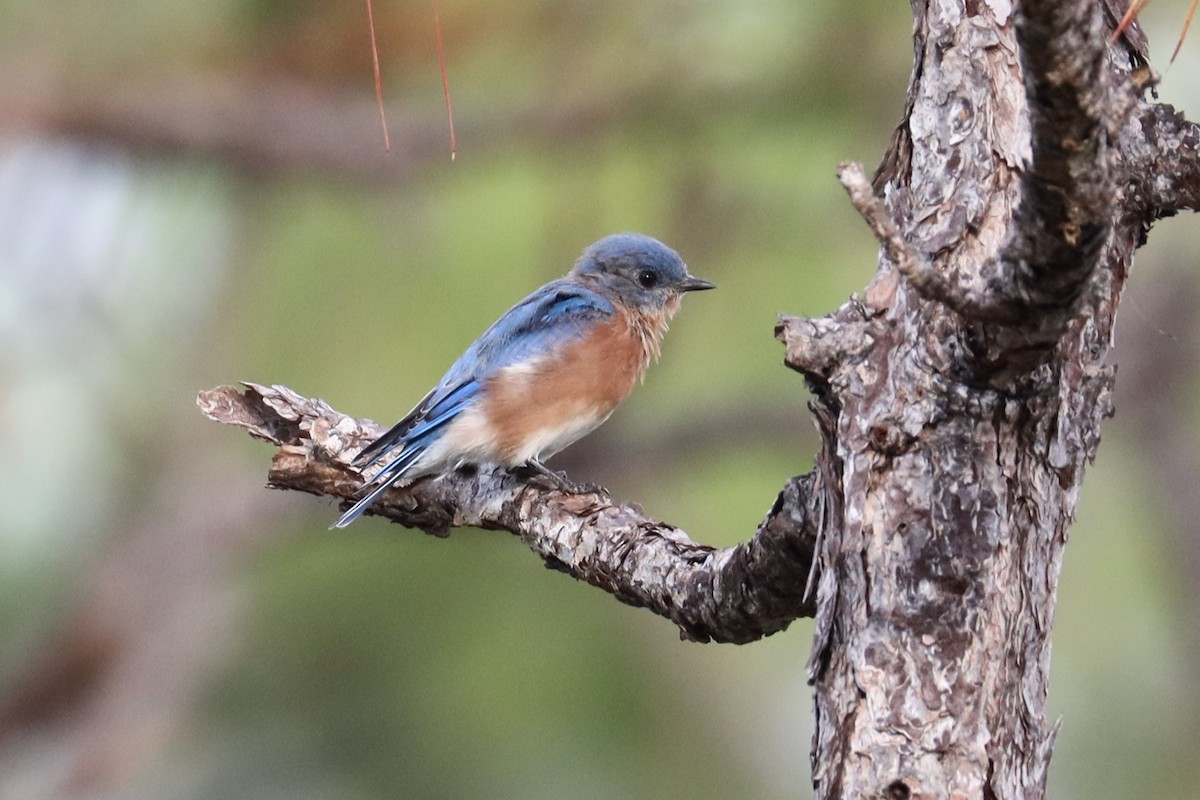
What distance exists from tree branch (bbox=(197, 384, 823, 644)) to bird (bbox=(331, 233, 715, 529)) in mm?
157

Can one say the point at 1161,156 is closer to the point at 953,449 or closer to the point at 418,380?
the point at 953,449

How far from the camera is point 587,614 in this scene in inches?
231

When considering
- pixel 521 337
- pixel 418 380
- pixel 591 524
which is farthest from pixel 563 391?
pixel 418 380

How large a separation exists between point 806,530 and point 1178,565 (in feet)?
10.2

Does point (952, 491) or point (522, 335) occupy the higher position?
point (522, 335)

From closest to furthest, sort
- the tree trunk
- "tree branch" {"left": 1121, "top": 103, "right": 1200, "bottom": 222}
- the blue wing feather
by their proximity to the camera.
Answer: the tree trunk → "tree branch" {"left": 1121, "top": 103, "right": 1200, "bottom": 222} → the blue wing feather

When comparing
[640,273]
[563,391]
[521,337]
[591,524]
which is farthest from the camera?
[640,273]

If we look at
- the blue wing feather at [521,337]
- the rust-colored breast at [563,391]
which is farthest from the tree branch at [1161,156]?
the blue wing feather at [521,337]

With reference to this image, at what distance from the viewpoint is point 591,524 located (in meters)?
2.92

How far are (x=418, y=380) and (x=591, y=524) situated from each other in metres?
2.63

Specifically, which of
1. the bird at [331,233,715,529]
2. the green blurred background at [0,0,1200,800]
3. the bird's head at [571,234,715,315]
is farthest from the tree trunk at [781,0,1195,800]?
the bird's head at [571,234,715,315]

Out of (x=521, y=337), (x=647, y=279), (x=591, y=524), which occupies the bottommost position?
(x=591, y=524)

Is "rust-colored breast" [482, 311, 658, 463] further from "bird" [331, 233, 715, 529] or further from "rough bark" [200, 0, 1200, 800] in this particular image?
"rough bark" [200, 0, 1200, 800]

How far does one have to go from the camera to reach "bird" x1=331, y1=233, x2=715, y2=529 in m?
3.87
